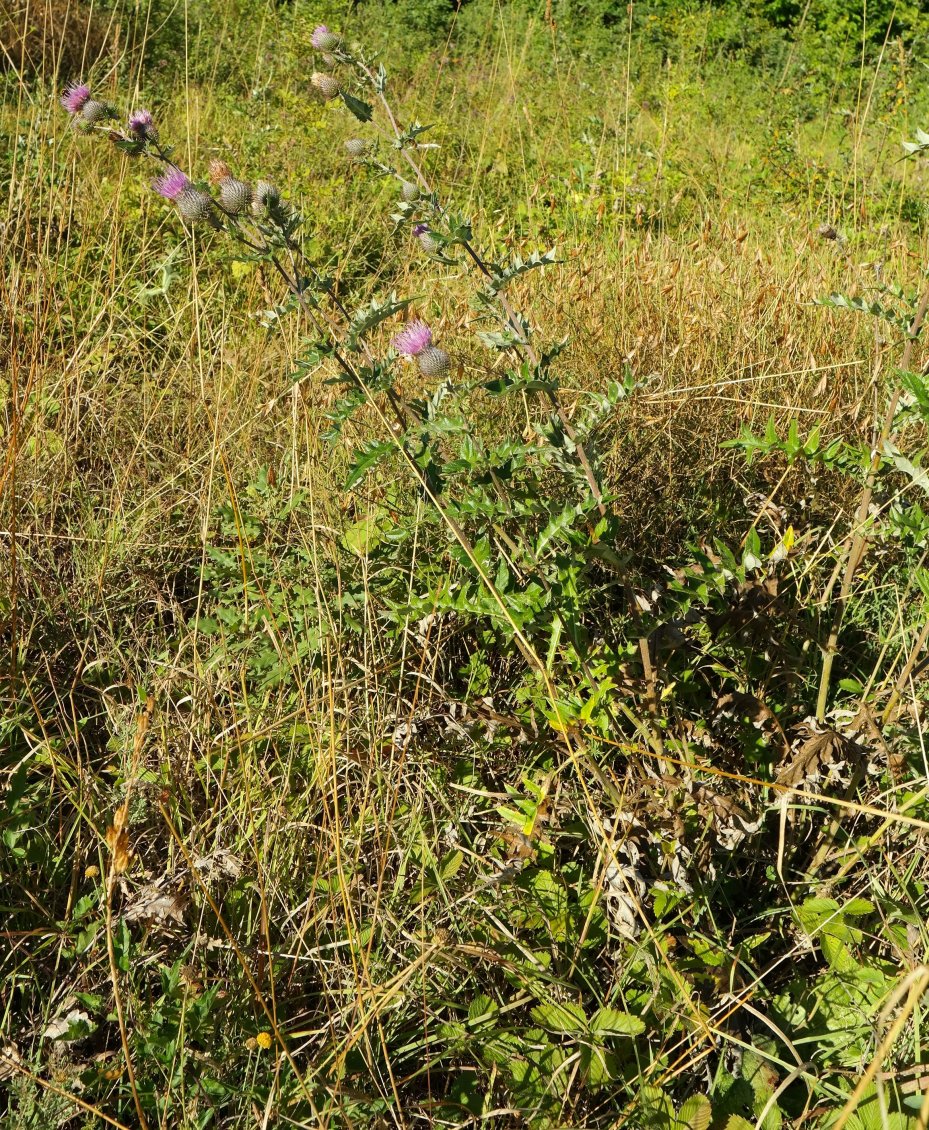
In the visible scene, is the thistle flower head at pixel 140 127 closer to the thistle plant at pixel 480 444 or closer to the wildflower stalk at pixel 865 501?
the thistle plant at pixel 480 444

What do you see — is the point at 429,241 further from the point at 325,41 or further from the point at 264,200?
the point at 325,41

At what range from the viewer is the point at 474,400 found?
8.48 ft

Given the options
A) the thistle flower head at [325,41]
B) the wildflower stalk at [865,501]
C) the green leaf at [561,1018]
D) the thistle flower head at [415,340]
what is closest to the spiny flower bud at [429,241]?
the thistle flower head at [415,340]

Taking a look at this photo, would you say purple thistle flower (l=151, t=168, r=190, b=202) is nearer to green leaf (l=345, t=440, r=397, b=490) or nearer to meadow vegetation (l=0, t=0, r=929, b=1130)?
meadow vegetation (l=0, t=0, r=929, b=1130)

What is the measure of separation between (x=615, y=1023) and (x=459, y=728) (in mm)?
516

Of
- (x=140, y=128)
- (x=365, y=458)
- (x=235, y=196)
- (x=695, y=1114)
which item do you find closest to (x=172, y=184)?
(x=140, y=128)

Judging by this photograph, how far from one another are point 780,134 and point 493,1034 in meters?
4.62

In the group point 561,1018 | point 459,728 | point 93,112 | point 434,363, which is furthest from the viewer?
point 93,112

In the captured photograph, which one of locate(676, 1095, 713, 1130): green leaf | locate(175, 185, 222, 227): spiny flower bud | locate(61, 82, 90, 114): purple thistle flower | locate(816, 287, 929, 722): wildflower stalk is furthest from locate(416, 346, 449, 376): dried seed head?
locate(676, 1095, 713, 1130): green leaf

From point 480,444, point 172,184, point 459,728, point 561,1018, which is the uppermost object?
point 172,184

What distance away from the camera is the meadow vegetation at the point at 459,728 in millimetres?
1350

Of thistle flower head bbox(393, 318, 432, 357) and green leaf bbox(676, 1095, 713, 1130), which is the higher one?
thistle flower head bbox(393, 318, 432, 357)

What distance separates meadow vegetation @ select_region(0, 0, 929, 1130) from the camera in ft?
4.43

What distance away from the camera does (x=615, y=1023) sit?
1.36 m
